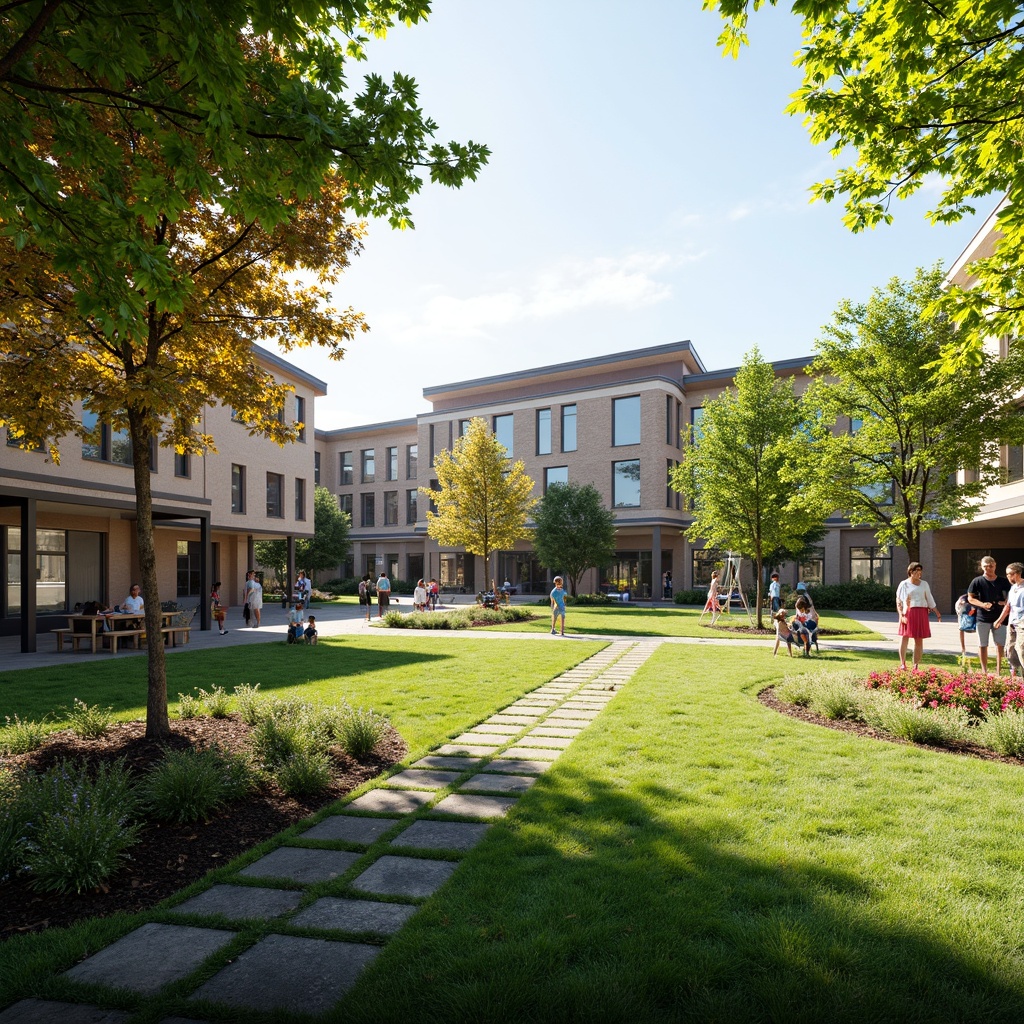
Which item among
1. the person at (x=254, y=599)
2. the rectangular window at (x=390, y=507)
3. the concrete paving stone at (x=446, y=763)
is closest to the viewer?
the concrete paving stone at (x=446, y=763)

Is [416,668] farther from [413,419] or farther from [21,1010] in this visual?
[413,419]

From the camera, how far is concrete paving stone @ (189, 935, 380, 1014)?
2.84m

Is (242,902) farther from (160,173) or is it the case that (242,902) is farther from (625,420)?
(625,420)

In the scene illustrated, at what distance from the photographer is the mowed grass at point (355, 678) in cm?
861

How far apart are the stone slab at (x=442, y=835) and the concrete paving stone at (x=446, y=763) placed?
Result: 1.33m

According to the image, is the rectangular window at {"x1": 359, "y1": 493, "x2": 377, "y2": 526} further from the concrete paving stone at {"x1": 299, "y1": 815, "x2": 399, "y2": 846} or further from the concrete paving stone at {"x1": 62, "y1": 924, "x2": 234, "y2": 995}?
the concrete paving stone at {"x1": 62, "y1": 924, "x2": 234, "y2": 995}

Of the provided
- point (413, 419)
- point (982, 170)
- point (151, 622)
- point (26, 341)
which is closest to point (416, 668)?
point (151, 622)

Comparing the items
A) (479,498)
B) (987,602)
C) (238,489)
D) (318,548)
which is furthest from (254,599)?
(318,548)

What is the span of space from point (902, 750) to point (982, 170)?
5.70m

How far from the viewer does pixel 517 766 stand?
6133 millimetres

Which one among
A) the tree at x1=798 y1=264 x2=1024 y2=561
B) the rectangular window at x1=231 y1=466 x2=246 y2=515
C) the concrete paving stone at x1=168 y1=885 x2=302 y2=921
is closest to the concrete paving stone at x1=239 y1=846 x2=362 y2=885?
the concrete paving stone at x1=168 y1=885 x2=302 y2=921

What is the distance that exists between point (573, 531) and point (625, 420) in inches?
425

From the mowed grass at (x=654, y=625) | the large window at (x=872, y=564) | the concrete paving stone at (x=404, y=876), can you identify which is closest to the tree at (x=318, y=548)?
the mowed grass at (x=654, y=625)

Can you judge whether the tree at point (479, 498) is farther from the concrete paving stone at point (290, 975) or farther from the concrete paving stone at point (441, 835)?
the concrete paving stone at point (290, 975)
